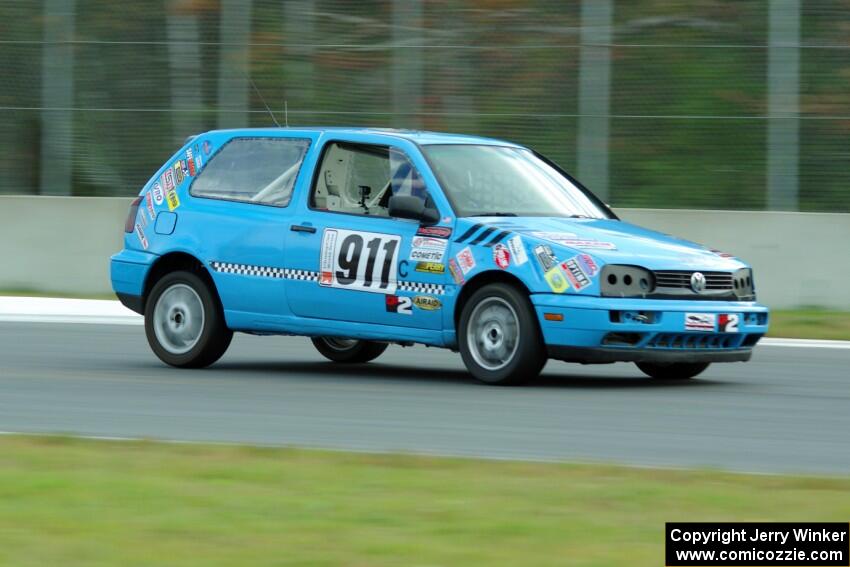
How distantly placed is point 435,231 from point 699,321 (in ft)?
5.90

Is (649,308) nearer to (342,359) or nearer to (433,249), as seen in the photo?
(433,249)

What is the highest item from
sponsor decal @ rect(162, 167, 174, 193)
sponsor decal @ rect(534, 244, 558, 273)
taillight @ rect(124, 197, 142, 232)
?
sponsor decal @ rect(162, 167, 174, 193)

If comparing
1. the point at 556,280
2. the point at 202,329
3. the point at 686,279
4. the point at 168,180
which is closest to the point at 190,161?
the point at 168,180

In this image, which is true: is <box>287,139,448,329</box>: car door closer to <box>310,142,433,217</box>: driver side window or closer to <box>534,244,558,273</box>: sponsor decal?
<box>310,142,433,217</box>: driver side window

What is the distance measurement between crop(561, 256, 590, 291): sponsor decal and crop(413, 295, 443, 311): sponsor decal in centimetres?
93

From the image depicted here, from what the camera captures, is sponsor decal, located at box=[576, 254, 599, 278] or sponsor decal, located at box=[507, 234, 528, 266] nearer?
sponsor decal, located at box=[576, 254, 599, 278]

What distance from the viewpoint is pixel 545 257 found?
10.7 meters

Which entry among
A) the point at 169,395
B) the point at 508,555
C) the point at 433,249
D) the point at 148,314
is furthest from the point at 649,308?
the point at 508,555

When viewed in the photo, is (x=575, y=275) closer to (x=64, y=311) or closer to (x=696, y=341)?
(x=696, y=341)

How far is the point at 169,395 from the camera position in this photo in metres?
10.6

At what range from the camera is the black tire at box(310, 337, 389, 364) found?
13141 mm

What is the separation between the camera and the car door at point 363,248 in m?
11.2

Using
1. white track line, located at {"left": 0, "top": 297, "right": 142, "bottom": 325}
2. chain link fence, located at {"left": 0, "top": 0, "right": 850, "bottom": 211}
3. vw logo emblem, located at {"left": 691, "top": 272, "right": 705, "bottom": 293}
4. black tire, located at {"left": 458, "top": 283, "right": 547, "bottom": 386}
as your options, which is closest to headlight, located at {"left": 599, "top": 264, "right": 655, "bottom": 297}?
vw logo emblem, located at {"left": 691, "top": 272, "right": 705, "bottom": 293}

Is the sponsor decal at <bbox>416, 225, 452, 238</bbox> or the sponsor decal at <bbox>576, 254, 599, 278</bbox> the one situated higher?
the sponsor decal at <bbox>416, 225, 452, 238</bbox>
